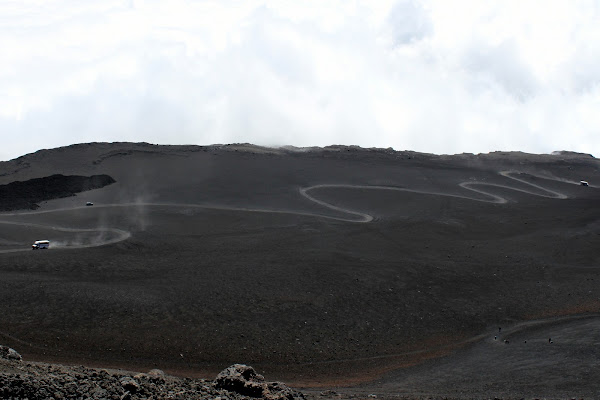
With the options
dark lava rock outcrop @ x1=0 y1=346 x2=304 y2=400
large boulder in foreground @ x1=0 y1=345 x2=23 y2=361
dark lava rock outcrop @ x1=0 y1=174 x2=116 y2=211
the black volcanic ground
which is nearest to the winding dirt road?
the black volcanic ground

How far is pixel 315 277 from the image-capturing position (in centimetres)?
2873

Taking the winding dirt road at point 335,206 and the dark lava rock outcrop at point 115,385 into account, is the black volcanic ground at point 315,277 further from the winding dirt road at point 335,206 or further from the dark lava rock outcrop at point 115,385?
the dark lava rock outcrop at point 115,385

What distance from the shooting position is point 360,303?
26.3 meters

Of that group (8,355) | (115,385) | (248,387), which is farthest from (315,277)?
(115,385)

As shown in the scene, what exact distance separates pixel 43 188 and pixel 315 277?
27123 mm

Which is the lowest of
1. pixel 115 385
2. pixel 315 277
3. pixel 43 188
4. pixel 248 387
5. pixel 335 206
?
pixel 248 387

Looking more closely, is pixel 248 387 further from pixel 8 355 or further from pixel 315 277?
pixel 315 277

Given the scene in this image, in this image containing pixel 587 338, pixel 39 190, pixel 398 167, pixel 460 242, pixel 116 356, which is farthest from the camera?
pixel 398 167

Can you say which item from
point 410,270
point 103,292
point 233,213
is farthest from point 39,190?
point 410,270

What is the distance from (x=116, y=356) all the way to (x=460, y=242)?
21966mm

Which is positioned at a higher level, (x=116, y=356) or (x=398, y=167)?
(x=398, y=167)

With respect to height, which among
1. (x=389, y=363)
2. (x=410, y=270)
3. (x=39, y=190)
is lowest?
(x=389, y=363)

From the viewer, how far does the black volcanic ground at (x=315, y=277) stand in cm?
2075

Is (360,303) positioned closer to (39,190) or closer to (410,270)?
Result: (410,270)
